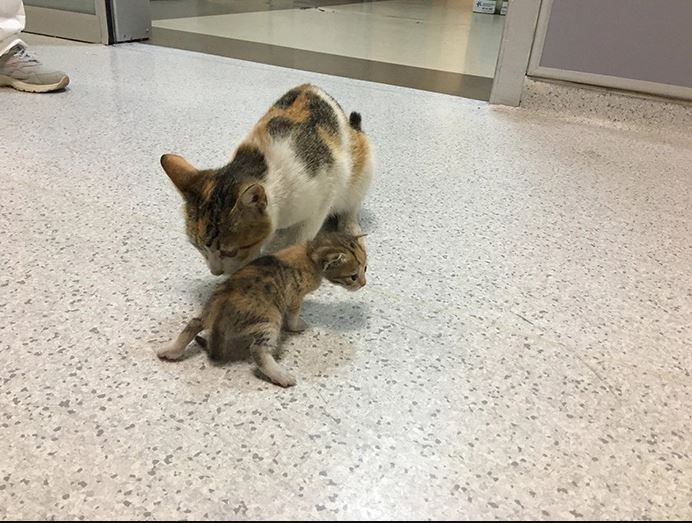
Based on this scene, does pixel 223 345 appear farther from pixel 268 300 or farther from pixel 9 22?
pixel 9 22

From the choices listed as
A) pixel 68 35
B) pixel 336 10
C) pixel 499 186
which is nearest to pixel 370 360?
pixel 499 186

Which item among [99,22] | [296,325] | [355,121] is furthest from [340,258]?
[99,22]

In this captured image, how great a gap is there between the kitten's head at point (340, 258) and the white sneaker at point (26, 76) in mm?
1823

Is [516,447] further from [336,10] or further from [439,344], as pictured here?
[336,10]

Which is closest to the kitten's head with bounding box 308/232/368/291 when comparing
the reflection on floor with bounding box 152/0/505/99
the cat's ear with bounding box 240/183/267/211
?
the cat's ear with bounding box 240/183/267/211

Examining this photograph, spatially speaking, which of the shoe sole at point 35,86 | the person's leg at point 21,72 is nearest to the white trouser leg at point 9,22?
the person's leg at point 21,72

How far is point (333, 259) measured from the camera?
0.92 m

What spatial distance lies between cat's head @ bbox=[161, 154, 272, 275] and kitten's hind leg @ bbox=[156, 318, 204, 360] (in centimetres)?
14

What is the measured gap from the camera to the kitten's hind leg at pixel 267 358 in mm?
820

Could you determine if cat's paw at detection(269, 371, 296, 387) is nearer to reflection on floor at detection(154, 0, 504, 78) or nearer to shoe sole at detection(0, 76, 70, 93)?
shoe sole at detection(0, 76, 70, 93)

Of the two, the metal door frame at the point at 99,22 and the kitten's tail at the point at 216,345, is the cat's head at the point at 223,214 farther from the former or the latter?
the metal door frame at the point at 99,22

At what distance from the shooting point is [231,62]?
9.77ft

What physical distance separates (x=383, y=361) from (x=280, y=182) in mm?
379

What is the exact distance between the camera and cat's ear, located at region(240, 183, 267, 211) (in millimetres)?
876
